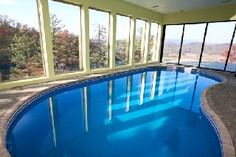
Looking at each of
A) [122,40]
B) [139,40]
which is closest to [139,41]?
[139,40]

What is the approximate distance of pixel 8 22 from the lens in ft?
15.1

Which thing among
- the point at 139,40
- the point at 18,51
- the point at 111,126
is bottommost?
the point at 111,126

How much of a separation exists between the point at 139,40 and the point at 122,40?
1378 mm

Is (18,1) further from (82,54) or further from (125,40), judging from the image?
(125,40)

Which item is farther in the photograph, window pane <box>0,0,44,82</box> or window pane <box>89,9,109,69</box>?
window pane <box>89,9,109,69</box>

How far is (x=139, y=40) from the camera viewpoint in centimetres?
891

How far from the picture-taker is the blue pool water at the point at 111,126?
2.59m

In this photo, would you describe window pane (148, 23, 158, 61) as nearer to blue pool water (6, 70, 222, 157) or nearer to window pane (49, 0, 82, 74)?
window pane (49, 0, 82, 74)

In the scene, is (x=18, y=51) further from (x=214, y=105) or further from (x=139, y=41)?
(x=139, y=41)

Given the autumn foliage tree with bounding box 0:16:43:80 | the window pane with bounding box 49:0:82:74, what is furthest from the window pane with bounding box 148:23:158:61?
the autumn foliage tree with bounding box 0:16:43:80

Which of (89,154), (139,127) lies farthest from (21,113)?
(139,127)

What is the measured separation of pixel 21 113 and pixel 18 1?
384 centimetres

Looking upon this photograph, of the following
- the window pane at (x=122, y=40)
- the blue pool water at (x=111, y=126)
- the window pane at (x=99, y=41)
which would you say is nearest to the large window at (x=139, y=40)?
the window pane at (x=122, y=40)

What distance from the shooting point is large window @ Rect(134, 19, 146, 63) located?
334 inches
